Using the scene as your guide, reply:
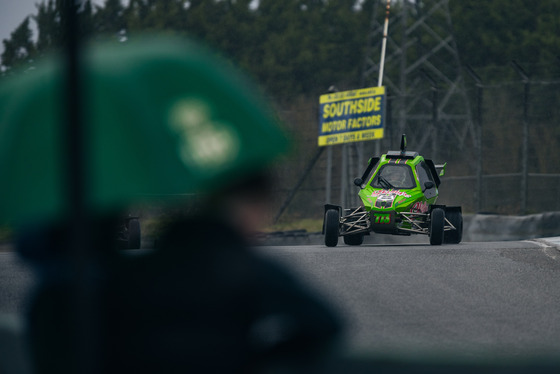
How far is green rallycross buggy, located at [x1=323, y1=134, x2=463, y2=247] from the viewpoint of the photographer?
15.8m

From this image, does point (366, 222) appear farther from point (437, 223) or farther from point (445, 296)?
point (445, 296)

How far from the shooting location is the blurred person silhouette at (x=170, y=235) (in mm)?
1660

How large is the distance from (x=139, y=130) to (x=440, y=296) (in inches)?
322

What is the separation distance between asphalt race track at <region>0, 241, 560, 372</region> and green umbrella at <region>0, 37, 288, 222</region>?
11.3 feet

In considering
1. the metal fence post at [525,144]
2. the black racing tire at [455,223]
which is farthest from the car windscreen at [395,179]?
the metal fence post at [525,144]

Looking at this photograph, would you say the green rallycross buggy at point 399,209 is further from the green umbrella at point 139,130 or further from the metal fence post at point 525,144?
the green umbrella at point 139,130

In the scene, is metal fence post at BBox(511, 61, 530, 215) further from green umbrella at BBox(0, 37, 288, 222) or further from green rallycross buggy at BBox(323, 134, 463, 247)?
green umbrella at BBox(0, 37, 288, 222)

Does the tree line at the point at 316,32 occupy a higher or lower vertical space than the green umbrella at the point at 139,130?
higher

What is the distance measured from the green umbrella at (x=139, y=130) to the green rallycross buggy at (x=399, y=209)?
45.5ft

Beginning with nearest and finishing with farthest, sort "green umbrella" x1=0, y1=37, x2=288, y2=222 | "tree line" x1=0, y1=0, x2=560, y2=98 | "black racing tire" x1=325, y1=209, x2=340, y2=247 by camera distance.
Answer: "green umbrella" x1=0, y1=37, x2=288, y2=222 → "black racing tire" x1=325, y1=209, x2=340, y2=247 → "tree line" x1=0, y1=0, x2=560, y2=98

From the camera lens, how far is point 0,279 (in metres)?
10.6

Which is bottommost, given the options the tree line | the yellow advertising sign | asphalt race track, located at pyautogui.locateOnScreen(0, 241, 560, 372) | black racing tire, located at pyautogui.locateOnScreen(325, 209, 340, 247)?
asphalt race track, located at pyautogui.locateOnScreen(0, 241, 560, 372)

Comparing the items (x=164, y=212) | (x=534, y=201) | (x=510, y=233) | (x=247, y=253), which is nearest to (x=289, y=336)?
(x=247, y=253)

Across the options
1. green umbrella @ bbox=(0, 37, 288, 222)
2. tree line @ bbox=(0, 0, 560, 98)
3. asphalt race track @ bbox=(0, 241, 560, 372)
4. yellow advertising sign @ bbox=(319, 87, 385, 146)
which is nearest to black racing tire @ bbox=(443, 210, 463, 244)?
asphalt race track @ bbox=(0, 241, 560, 372)
